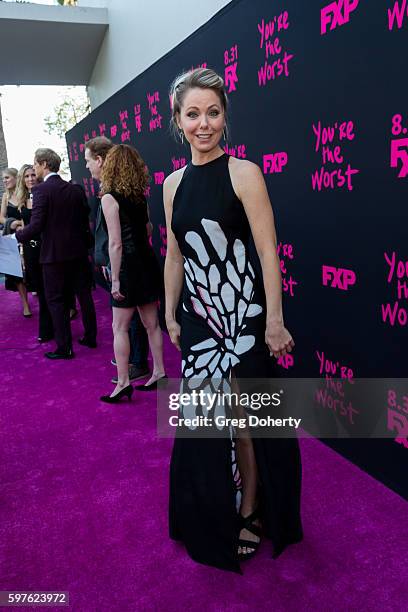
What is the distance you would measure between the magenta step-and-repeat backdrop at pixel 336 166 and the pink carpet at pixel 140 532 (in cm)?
32

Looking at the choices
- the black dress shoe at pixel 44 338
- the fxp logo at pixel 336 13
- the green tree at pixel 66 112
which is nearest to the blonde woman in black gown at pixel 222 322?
the fxp logo at pixel 336 13

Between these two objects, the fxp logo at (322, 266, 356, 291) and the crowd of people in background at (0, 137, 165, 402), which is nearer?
the fxp logo at (322, 266, 356, 291)

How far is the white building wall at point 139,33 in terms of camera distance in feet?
14.7

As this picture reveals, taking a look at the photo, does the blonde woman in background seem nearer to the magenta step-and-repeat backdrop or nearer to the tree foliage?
the magenta step-and-repeat backdrop

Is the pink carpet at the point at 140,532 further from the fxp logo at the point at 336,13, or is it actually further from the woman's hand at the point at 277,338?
the fxp logo at the point at 336,13

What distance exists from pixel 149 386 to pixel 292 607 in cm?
199

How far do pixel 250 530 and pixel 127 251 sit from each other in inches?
69.7

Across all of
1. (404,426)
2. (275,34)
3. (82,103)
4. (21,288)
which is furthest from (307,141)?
(82,103)

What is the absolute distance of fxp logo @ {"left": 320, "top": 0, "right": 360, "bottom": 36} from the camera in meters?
2.03

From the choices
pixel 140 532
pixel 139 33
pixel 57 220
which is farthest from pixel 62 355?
pixel 139 33

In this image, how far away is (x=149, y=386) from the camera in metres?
3.51

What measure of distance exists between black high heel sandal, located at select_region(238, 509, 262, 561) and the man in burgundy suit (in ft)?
8.87

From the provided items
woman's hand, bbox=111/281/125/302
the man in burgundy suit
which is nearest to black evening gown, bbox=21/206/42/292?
the man in burgundy suit

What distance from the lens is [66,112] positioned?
21156 mm
